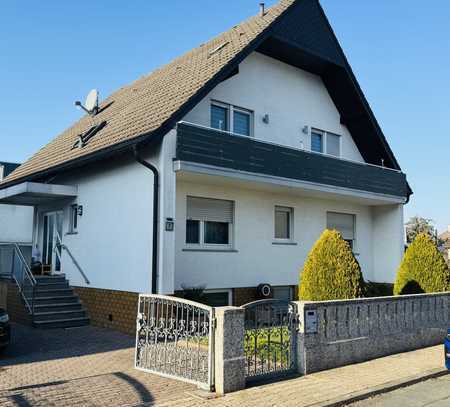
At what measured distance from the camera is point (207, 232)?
531 inches

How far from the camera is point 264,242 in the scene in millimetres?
14641

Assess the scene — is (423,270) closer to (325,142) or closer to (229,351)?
(325,142)

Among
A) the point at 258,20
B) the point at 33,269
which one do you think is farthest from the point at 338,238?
the point at 33,269

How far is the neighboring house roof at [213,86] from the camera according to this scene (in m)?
11.9

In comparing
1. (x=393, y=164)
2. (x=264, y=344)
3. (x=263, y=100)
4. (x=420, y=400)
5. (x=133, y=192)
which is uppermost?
(x=263, y=100)

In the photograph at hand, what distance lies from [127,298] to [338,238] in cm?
503

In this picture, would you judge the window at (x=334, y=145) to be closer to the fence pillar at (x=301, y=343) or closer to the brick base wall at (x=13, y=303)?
the fence pillar at (x=301, y=343)

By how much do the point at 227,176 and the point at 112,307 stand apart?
419cm

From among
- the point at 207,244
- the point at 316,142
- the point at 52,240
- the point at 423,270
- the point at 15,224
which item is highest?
the point at 316,142

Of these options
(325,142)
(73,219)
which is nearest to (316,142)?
(325,142)

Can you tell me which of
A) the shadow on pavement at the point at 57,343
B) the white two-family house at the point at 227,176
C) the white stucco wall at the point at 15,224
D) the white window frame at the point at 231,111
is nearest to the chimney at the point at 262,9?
the white two-family house at the point at 227,176

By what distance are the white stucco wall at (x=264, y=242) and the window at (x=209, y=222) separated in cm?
20

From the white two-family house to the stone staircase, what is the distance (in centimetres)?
38

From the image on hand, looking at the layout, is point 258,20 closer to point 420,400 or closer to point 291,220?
point 291,220
